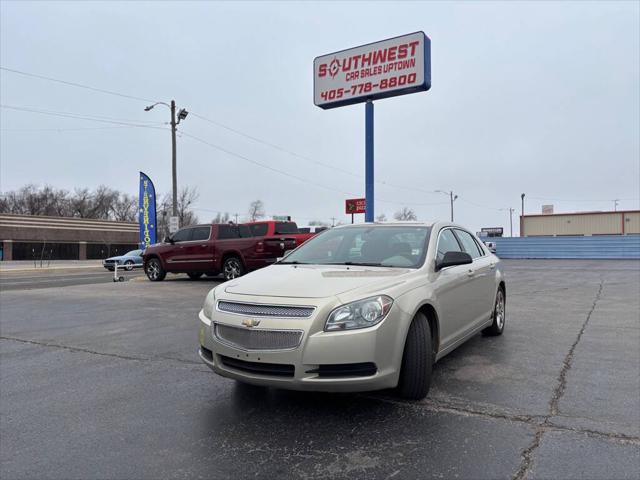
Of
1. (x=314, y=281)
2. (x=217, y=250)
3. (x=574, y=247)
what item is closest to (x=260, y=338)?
(x=314, y=281)

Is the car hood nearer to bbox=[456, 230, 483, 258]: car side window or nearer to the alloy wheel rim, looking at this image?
bbox=[456, 230, 483, 258]: car side window

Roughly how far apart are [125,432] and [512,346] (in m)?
4.65

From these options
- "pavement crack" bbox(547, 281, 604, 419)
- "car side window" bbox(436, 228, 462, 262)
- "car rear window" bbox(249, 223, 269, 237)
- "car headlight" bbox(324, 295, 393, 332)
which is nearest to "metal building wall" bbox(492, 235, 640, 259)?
"car rear window" bbox(249, 223, 269, 237)

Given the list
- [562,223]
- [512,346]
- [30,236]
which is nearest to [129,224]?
[30,236]

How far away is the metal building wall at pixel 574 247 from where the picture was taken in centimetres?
3566

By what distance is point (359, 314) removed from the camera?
3.44 m

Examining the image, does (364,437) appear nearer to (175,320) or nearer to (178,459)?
(178,459)

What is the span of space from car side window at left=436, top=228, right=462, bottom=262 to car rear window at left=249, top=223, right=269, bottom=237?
9722mm

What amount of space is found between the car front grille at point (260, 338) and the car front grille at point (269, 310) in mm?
126

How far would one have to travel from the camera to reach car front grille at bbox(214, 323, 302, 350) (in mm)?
3336

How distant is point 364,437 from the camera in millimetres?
3291

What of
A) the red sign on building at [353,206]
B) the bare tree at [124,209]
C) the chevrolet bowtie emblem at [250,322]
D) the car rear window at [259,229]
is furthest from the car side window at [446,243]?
the bare tree at [124,209]

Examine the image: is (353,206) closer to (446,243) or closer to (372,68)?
(372,68)

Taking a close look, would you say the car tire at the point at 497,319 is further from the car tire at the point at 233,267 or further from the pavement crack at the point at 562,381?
the car tire at the point at 233,267
